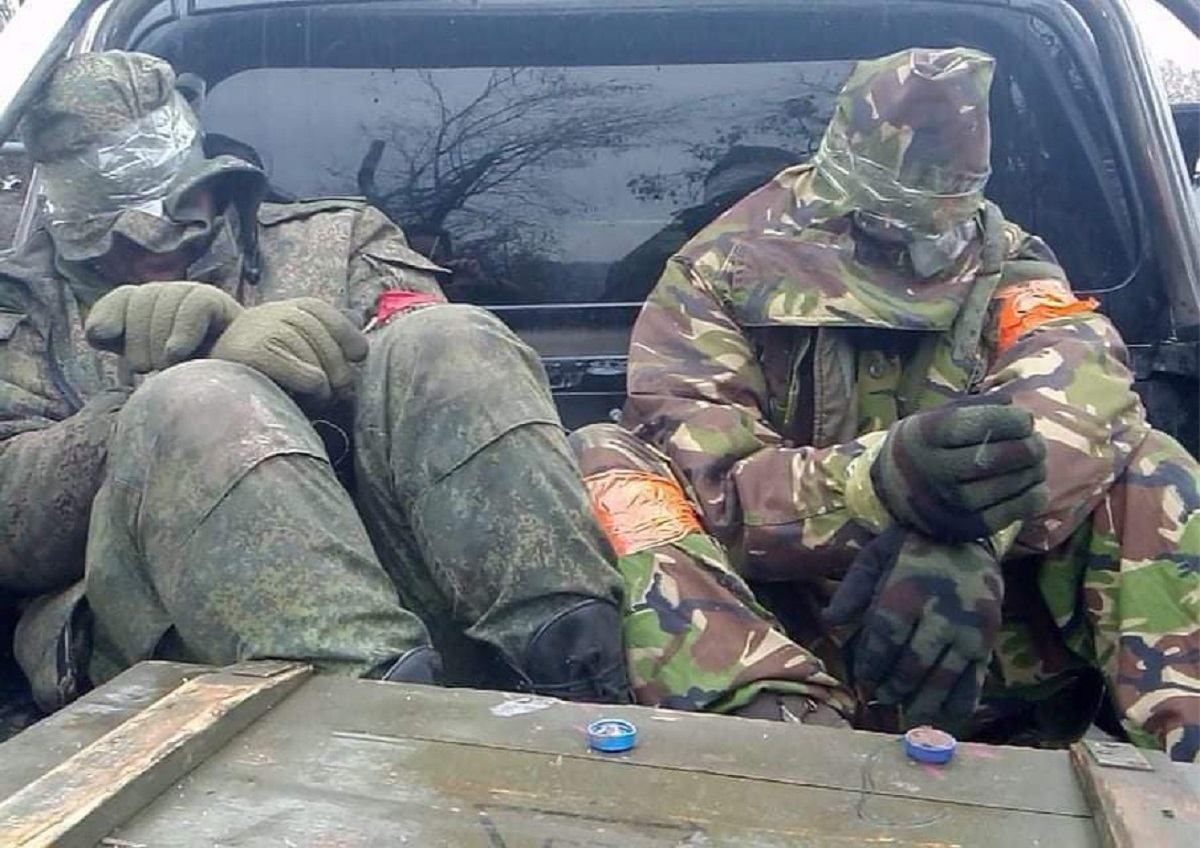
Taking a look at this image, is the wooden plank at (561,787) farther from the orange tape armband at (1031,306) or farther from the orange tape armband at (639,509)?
the orange tape armband at (1031,306)

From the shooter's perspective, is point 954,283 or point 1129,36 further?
point 1129,36

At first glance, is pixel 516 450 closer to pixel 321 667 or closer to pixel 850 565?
pixel 321 667

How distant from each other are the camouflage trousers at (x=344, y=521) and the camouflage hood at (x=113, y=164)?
22.6 inches

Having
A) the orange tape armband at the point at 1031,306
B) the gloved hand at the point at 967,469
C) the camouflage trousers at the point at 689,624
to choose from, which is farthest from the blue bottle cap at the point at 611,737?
the orange tape armband at the point at 1031,306

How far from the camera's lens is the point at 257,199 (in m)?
2.41

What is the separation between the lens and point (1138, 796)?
1.29 meters

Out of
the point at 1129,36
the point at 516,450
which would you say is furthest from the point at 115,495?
the point at 1129,36

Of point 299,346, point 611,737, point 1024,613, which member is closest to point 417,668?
point 611,737

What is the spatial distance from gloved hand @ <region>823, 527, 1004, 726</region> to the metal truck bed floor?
0.30 metres

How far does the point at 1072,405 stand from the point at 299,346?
0.90 m

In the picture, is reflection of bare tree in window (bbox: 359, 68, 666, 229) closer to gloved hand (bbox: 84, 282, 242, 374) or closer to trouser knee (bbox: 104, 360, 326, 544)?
gloved hand (bbox: 84, 282, 242, 374)

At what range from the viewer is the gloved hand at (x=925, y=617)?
174 cm

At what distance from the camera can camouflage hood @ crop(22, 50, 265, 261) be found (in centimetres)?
229

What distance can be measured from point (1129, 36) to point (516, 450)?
56.6 inches
